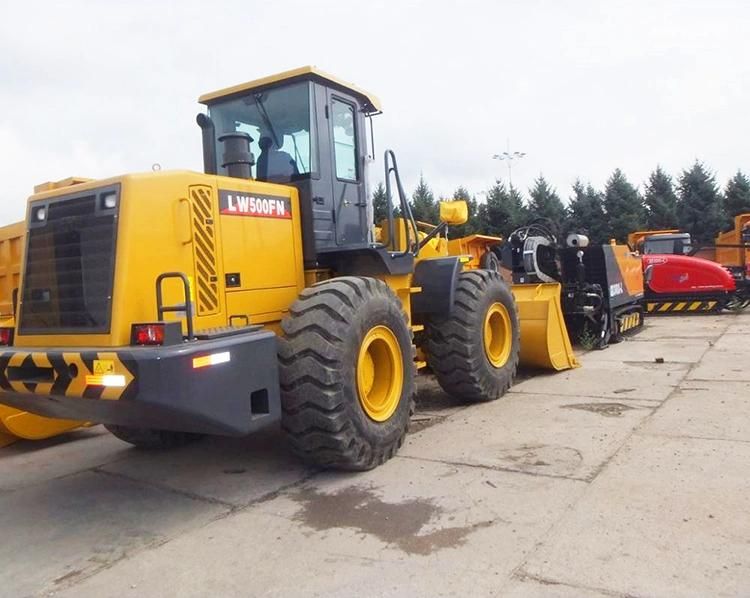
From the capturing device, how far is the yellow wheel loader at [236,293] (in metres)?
3.77

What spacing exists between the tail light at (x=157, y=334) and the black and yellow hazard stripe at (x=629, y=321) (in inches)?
354

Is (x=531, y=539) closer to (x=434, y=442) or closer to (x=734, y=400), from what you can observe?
(x=434, y=442)

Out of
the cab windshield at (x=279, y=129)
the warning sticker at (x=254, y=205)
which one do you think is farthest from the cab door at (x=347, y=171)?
the warning sticker at (x=254, y=205)

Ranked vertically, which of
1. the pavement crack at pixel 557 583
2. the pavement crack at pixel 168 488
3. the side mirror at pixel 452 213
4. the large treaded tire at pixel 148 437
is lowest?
the pavement crack at pixel 168 488

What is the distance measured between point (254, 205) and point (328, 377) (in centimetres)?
137

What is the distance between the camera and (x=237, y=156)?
4.99m

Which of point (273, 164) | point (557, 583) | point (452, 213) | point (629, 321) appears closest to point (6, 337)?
point (273, 164)

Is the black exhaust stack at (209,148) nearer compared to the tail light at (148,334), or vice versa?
the tail light at (148,334)

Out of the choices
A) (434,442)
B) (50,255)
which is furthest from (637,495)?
(50,255)

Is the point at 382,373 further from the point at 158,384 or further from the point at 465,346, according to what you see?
the point at 158,384

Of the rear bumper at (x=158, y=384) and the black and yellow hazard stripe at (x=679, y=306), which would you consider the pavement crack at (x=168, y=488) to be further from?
the black and yellow hazard stripe at (x=679, y=306)

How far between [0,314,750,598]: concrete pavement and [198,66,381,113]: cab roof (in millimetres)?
2912

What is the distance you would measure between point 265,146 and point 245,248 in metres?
1.16

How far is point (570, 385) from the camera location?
750 cm
